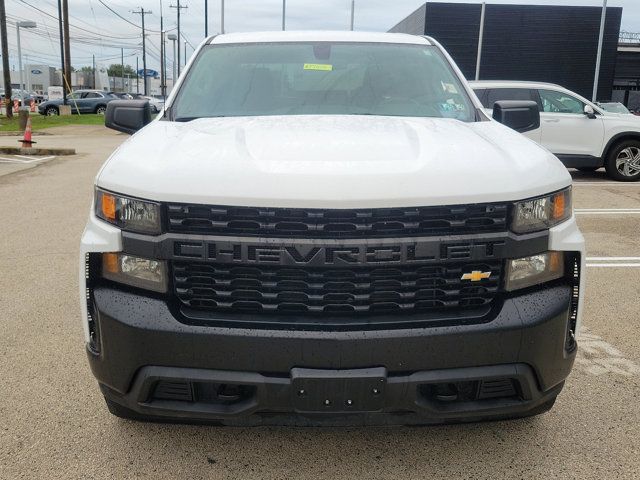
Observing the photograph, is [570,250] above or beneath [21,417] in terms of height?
above

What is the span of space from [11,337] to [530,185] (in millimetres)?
3220

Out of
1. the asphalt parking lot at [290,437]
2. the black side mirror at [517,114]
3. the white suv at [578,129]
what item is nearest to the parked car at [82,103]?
the white suv at [578,129]

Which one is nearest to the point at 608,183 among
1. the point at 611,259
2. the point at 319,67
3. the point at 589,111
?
the point at 589,111

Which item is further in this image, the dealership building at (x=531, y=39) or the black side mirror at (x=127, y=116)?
the dealership building at (x=531, y=39)

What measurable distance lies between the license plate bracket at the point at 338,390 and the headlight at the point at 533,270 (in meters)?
0.57

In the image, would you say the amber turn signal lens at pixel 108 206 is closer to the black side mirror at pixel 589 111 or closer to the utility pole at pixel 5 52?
the black side mirror at pixel 589 111

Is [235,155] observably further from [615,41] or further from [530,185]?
[615,41]

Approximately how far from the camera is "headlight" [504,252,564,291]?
2275 millimetres

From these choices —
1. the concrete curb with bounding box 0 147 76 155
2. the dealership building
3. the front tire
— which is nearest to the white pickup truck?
the front tire

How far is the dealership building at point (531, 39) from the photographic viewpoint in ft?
139

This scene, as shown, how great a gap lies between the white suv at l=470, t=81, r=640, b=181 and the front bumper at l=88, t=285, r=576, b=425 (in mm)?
9796

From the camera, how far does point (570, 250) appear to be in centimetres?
235

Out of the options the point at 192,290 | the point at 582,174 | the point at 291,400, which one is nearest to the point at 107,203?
the point at 192,290

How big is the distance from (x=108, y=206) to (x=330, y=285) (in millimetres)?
866
